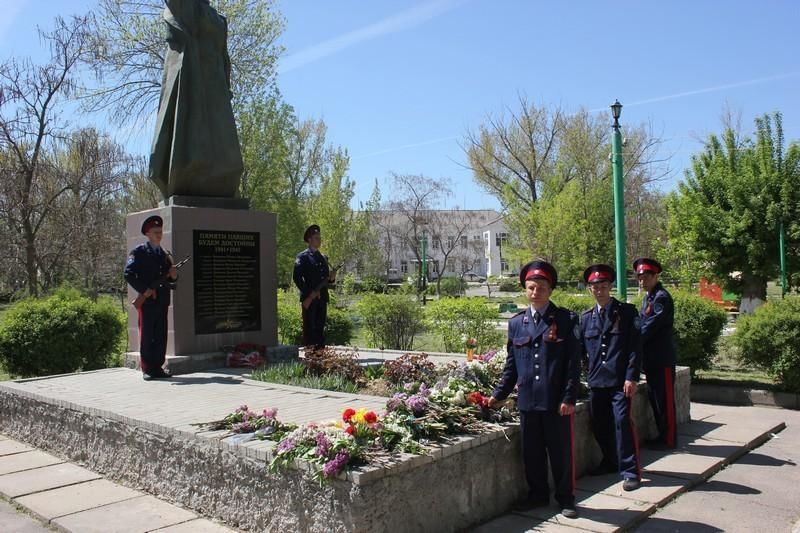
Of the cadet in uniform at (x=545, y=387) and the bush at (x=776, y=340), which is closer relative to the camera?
the cadet in uniform at (x=545, y=387)

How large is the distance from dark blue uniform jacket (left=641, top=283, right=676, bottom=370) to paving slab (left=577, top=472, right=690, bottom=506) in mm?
1327

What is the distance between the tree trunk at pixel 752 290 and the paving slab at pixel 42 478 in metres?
16.3

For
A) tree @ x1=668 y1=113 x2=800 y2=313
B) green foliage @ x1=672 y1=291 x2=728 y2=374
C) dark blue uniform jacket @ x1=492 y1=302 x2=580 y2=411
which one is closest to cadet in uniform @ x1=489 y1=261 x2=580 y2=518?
dark blue uniform jacket @ x1=492 y1=302 x2=580 y2=411

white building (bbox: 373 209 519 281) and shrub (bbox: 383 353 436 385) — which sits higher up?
white building (bbox: 373 209 519 281)

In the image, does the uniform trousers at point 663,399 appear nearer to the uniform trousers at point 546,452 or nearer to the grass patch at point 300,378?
the uniform trousers at point 546,452

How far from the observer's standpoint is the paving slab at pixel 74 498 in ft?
16.2

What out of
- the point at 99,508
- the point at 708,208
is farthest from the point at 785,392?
the point at 708,208

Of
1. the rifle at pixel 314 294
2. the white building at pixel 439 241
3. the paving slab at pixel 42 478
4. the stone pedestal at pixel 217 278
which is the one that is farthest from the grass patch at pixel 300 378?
the white building at pixel 439 241

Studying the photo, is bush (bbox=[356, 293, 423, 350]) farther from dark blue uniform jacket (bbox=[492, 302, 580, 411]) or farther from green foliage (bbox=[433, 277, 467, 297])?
green foliage (bbox=[433, 277, 467, 297])

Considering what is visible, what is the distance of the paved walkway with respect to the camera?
14.6 ft

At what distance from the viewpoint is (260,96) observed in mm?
28625

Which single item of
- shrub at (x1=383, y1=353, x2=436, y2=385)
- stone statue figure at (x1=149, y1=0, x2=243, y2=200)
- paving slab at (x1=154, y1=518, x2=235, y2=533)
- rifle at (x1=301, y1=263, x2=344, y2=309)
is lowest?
paving slab at (x1=154, y1=518, x2=235, y2=533)

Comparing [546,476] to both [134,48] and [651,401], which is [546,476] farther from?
[134,48]

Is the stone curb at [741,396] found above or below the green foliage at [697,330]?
below
